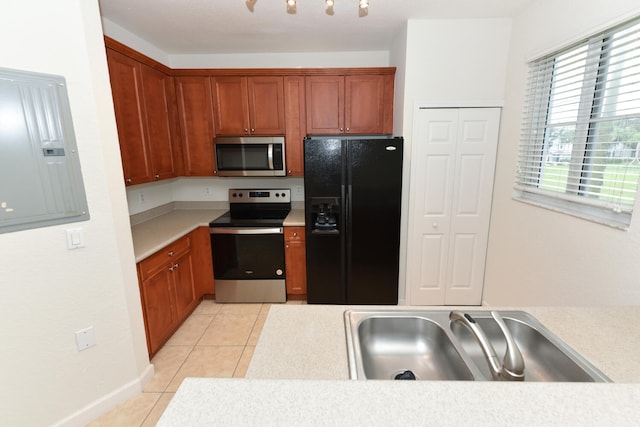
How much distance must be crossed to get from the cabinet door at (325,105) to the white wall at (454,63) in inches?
27.2

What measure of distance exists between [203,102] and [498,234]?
312 cm

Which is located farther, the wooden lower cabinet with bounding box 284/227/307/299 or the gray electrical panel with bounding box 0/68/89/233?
the wooden lower cabinet with bounding box 284/227/307/299

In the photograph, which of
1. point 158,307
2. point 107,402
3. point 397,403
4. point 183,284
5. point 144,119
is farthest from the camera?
point 183,284

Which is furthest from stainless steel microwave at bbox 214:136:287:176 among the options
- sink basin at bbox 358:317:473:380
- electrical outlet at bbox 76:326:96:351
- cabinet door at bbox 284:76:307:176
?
sink basin at bbox 358:317:473:380

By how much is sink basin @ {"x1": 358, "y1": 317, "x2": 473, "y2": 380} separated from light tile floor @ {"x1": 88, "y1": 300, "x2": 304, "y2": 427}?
1.37 metres

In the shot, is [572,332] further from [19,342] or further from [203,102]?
[203,102]

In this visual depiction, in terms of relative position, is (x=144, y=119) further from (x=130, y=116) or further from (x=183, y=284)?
(x=183, y=284)

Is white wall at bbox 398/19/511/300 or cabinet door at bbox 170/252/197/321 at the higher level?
white wall at bbox 398/19/511/300

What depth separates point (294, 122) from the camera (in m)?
3.10

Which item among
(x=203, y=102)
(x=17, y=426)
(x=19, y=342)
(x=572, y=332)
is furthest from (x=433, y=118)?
(x=17, y=426)

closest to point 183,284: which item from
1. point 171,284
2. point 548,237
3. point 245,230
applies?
point 171,284

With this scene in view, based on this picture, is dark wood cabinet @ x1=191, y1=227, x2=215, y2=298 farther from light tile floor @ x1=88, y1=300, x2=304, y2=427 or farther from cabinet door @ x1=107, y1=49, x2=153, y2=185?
cabinet door @ x1=107, y1=49, x2=153, y2=185

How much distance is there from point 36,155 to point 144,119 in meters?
1.21

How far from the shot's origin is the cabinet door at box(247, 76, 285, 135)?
3027 millimetres
